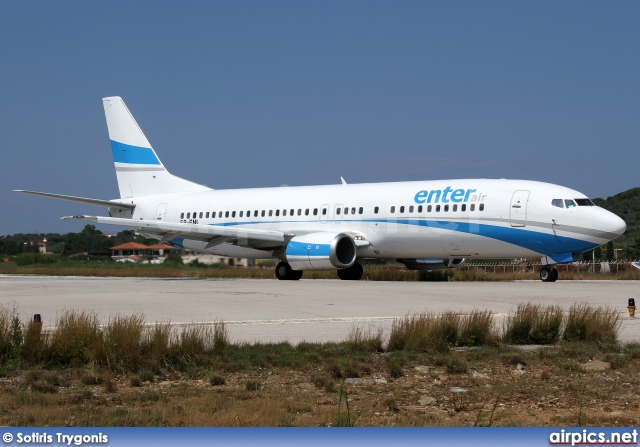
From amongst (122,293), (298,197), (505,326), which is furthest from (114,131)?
(505,326)

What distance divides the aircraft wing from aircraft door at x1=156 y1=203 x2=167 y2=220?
4.24 meters

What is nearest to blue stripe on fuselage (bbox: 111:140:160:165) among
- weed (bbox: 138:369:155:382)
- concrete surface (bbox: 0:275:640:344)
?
concrete surface (bbox: 0:275:640:344)

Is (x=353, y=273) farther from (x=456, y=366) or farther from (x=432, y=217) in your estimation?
(x=456, y=366)

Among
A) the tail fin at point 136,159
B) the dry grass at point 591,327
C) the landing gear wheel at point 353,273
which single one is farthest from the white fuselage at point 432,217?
the dry grass at point 591,327

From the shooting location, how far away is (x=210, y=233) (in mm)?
33344

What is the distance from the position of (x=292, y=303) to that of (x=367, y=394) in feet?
35.9

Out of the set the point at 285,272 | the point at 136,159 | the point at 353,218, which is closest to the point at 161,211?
the point at 136,159

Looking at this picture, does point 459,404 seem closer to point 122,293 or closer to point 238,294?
point 238,294

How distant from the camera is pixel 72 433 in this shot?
20.0 ft

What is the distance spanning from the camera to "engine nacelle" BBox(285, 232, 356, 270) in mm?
30562

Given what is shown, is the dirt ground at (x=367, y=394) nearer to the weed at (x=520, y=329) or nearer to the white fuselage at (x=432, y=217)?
the weed at (x=520, y=329)

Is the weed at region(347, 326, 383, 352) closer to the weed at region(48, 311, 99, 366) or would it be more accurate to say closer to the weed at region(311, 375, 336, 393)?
the weed at region(311, 375, 336, 393)

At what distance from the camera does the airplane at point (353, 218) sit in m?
28.3

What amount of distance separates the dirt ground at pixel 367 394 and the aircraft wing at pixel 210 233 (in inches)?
850
